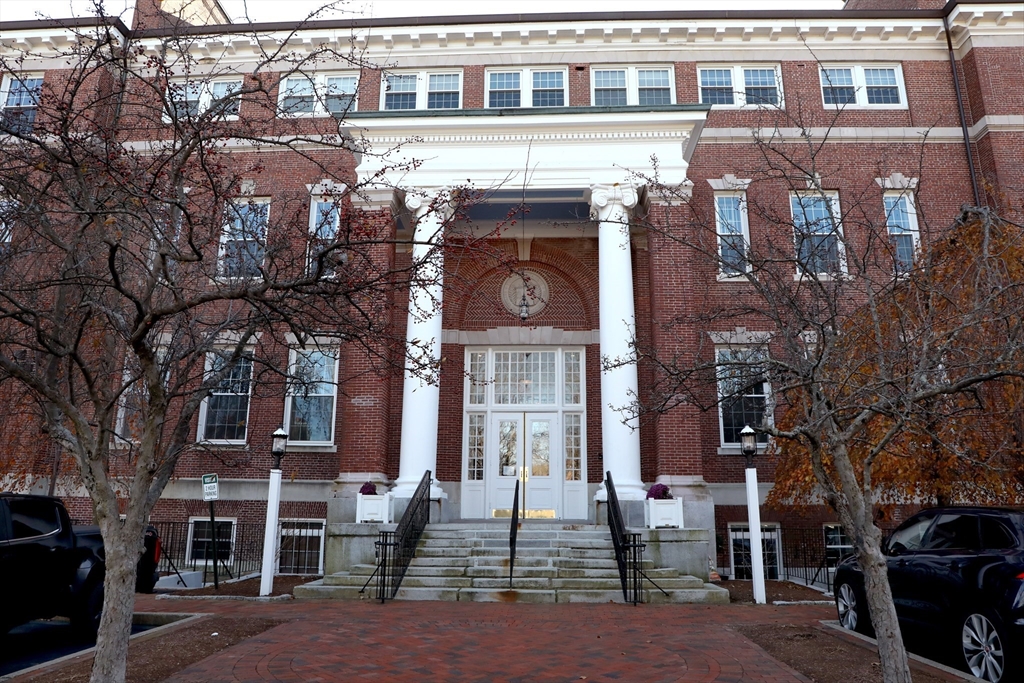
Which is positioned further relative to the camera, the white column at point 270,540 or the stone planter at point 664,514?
the stone planter at point 664,514

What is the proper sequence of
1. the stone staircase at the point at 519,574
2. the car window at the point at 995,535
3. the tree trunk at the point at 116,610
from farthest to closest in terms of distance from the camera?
the stone staircase at the point at 519,574
the car window at the point at 995,535
the tree trunk at the point at 116,610

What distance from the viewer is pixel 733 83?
20.7 m

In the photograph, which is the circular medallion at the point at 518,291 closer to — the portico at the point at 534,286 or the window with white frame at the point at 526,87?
the portico at the point at 534,286

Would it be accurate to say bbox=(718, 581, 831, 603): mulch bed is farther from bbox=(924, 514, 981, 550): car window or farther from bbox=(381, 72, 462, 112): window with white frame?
bbox=(381, 72, 462, 112): window with white frame

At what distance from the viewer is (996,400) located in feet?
40.2

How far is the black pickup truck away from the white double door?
9.81 meters

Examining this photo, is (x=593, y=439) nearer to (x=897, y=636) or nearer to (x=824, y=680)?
(x=824, y=680)

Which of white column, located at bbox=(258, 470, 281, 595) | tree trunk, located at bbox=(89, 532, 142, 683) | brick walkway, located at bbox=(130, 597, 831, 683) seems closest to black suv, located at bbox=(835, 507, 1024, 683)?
brick walkway, located at bbox=(130, 597, 831, 683)

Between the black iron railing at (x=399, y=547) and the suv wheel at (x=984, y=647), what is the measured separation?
315 inches

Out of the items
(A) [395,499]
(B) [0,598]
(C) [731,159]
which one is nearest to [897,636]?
(B) [0,598]

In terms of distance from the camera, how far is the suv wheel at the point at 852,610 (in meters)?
9.22

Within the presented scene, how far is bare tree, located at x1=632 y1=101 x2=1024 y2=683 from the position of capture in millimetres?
6484

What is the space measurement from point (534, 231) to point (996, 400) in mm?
11063

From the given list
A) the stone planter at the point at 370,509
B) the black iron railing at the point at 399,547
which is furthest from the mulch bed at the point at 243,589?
the black iron railing at the point at 399,547
